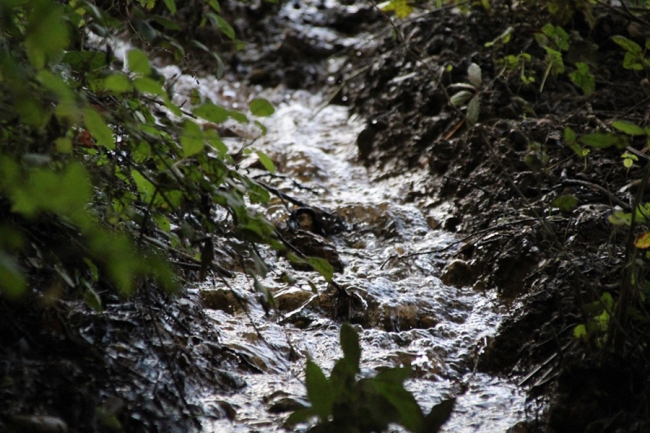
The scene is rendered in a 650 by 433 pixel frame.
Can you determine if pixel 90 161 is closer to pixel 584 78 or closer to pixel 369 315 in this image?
pixel 369 315

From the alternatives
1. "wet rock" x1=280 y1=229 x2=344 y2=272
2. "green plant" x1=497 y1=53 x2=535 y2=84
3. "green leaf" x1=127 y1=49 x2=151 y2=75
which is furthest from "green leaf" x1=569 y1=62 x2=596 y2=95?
"green leaf" x1=127 y1=49 x2=151 y2=75

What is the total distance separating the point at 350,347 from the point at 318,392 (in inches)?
5.3

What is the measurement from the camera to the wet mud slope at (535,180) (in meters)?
1.79

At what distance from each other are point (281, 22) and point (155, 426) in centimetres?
490

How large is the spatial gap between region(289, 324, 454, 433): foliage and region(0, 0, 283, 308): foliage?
1.28ft

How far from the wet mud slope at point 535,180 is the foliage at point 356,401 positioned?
62 centimetres

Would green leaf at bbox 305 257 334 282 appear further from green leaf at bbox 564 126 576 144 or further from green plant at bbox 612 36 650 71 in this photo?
green plant at bbox 612 36 650 71

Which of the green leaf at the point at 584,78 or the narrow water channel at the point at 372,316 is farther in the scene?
the green leaf at the point at 584,78

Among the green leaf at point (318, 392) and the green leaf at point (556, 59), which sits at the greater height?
the green leaf at point (556, 59)

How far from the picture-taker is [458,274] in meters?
2.81

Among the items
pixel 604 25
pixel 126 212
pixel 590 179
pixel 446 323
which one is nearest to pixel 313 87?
pixel 604 25

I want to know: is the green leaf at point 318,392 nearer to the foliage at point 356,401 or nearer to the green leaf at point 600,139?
the foliage at point 356,401

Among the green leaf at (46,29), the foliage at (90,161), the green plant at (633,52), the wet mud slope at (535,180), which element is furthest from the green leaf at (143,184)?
the green plant at (633,52)

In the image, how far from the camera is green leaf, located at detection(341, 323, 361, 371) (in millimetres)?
1457
